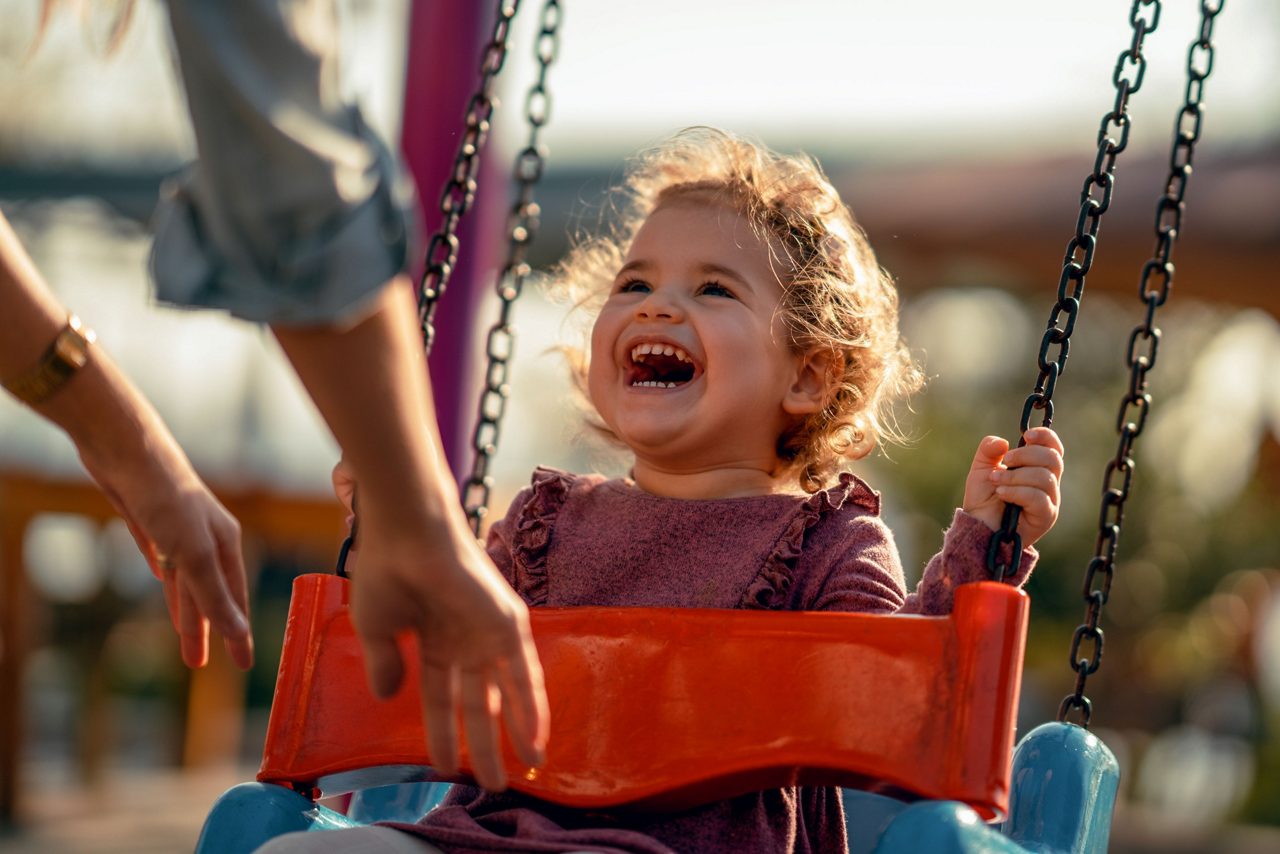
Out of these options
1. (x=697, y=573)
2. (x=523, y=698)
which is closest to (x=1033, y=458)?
(x=697, y=573)

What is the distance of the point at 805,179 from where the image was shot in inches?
78.5

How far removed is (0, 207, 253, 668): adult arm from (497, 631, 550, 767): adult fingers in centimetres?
33

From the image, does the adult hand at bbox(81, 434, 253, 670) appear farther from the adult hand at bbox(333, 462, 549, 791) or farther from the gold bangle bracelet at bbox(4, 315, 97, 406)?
the adult hand at bbox(333, 462, 549, 791)

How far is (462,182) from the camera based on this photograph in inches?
75.2

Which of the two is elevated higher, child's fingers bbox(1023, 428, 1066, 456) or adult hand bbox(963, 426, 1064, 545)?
child's fingers bbox(1023, 428, 1066, 456)

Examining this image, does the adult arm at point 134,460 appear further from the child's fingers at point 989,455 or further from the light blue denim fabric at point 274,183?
the child's fingers at point 989,455

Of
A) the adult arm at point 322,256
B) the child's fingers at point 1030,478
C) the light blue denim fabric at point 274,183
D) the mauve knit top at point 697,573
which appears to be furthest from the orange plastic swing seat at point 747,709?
the light blue denim fabric at point 274,183

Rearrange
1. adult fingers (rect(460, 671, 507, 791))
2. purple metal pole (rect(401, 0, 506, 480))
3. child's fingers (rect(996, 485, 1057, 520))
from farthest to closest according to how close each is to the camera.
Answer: purple metal pole (rect(401, 0, 506, 480)), child's fingers (rect(996, 485, 1057, 520)), adult fingers (rect(460, 671, 507, 791))

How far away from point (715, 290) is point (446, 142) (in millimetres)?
1818

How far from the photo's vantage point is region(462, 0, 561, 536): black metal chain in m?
2.04

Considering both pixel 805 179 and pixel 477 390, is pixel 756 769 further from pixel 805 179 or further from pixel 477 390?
pixel 477 390

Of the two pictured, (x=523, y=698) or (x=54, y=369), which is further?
(x=54, y=369)

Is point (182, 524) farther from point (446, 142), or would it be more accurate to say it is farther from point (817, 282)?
point (446, 142)

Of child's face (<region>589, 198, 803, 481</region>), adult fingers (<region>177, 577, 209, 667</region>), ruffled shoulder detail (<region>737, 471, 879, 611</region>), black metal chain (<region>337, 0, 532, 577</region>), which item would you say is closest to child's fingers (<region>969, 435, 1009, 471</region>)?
ruffled shoulder detail (<region>737, 471, 879, 611</region>)
